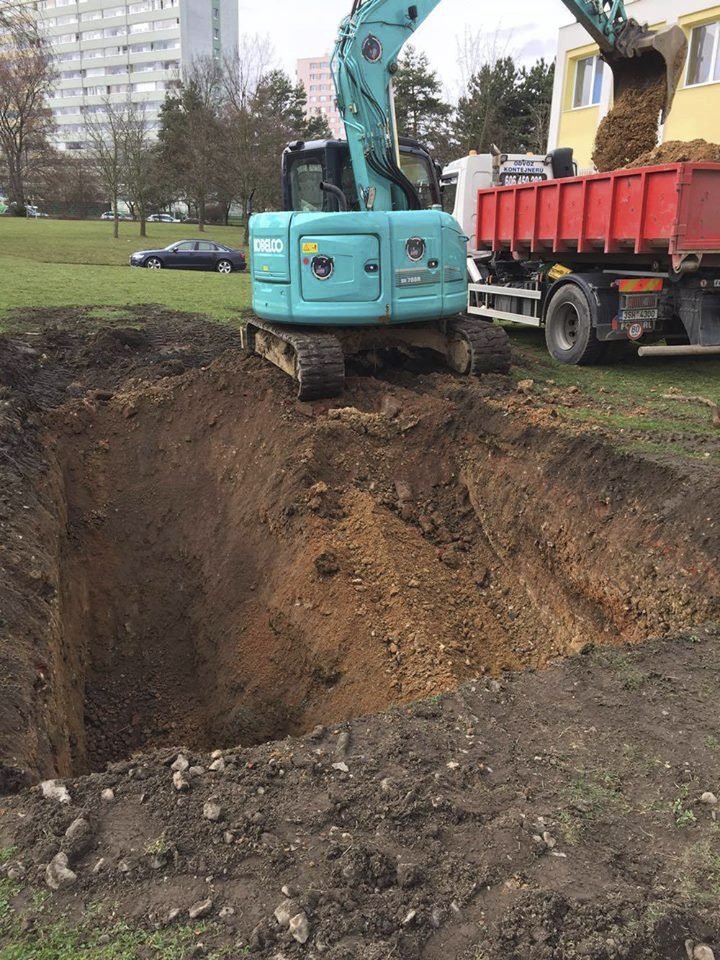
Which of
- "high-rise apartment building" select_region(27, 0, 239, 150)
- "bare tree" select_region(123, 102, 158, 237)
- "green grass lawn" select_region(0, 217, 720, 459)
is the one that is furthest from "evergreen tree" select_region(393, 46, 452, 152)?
"high-rise apartment building" select_region(27, 0, 239, 150)

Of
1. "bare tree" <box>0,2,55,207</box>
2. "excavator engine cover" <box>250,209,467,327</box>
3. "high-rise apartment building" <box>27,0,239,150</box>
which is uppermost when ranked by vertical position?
"high-rise apartment building" <box>27,0,239,150</box>

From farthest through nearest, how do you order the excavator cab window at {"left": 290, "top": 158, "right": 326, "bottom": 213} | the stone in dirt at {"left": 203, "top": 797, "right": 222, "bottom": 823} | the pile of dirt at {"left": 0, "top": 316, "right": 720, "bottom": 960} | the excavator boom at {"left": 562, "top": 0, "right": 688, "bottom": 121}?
the excavator cab window at {"left": 290, "top": 158, "right": 326, "bottom": 213}
the excavator boom at {"left": 562, "top": 0, "right": 688, "bottom": 121}
the stone in dirt at {"left": 203, "top": 797, "right": 222, "bottom": 823}
the pile of dirt at {"left": 0, "top": 316, "right": 720, "bottom": 960}

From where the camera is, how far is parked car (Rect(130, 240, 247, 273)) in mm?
27922

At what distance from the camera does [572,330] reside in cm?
1120

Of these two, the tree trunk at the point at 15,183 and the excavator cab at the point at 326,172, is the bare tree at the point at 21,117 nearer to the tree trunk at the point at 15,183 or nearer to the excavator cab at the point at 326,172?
the tree trunk at the point at 15,183

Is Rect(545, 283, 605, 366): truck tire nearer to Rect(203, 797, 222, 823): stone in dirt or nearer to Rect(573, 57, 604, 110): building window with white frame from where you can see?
Rect(203, 797, 222, 823): stone in dirt

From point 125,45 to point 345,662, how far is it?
372 feet

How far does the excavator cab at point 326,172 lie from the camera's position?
27.6 feet

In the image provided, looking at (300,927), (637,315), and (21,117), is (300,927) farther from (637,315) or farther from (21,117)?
(21,117)

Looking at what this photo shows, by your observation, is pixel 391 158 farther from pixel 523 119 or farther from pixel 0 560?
pixel 523 119

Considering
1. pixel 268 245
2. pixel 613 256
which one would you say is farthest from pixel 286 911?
pixel 613 256

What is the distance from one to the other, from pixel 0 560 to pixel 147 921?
334 centimetres

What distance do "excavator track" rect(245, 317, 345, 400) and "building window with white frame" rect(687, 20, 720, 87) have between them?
1677cm

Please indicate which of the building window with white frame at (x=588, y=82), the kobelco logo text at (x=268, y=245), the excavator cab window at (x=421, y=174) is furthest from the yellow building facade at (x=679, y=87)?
the kobelco logo text at (x=268, y=245)
